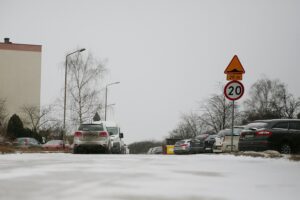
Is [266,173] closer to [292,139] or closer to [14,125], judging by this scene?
[292,139]

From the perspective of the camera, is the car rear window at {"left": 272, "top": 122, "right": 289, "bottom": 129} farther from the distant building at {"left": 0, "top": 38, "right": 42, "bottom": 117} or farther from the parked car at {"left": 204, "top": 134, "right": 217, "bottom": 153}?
the distant building at {"left": 0, "top": 38, "right": 42, "bottom": 117}

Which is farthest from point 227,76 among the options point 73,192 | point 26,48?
point 26,48

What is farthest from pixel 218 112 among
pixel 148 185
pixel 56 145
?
pixel 148 185

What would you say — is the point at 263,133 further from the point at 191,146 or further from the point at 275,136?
the point at 191,146

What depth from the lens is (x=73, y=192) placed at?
631 centimetres

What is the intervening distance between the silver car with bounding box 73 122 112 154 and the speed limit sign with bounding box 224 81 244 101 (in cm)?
714

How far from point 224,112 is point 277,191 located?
70.5 meters

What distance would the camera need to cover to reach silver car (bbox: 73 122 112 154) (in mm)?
22578

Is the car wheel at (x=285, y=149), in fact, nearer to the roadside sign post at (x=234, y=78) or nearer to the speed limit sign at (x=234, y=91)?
the roadside sign post at (x=234, y=78)

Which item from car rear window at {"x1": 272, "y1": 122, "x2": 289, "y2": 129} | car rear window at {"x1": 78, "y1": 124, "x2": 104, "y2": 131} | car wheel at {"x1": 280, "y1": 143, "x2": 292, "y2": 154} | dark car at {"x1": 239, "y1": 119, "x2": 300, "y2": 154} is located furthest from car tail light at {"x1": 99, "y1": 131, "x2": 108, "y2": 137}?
car wheel at {"x1": 280, "y1": 143, "x2": 292, "y2": 154}

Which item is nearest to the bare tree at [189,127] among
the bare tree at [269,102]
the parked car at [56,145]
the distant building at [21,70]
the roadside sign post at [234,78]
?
the bare tree at [269,102]

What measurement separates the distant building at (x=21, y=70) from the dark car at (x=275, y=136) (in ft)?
229

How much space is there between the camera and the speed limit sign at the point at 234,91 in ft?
57.7

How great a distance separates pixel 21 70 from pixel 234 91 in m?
73.5
